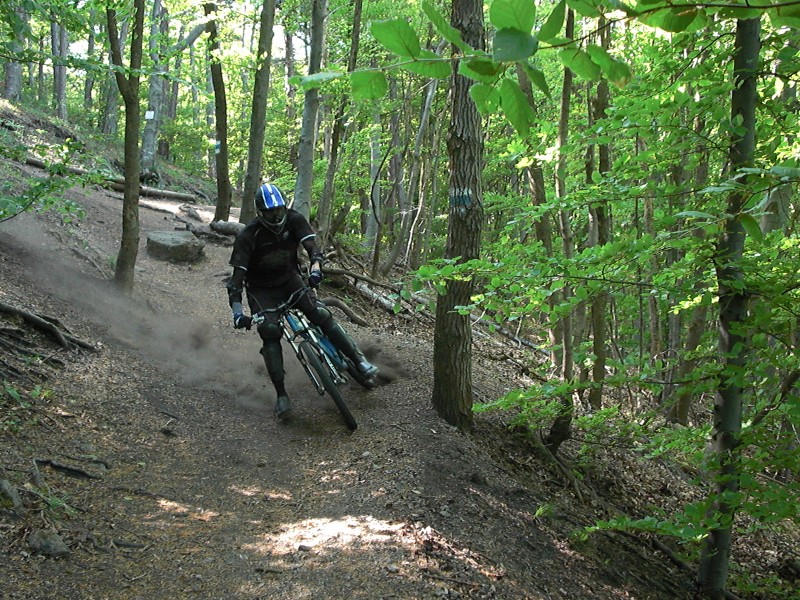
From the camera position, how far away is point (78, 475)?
5.23 metres

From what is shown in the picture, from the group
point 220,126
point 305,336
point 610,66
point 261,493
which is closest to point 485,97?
point 610,66

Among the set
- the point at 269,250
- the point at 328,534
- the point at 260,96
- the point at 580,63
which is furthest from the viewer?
the point at 260,96

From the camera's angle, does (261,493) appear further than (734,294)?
Yes

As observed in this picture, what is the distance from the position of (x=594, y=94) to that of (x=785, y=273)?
6.52 meters

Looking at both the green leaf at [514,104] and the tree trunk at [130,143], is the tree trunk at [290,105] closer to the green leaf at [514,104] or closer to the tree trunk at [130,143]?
the tree trunk at [130,143]

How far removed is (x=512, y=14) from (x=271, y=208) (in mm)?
6121

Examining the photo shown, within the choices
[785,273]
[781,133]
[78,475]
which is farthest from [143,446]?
[781,133]

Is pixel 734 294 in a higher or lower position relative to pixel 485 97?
lower

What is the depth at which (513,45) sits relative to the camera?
3.63 feet

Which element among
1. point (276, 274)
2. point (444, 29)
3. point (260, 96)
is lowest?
point (276, 274)

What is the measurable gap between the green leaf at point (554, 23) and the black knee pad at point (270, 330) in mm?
6201

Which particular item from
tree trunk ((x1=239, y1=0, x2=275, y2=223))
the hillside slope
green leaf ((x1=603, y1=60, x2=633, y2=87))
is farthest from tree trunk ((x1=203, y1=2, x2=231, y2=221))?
green leaf ((x1=603, y1=60, x2=633, y2=87))

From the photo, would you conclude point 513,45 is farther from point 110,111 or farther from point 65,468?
point 110,111

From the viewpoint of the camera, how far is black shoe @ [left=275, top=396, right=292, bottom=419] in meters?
7.20
